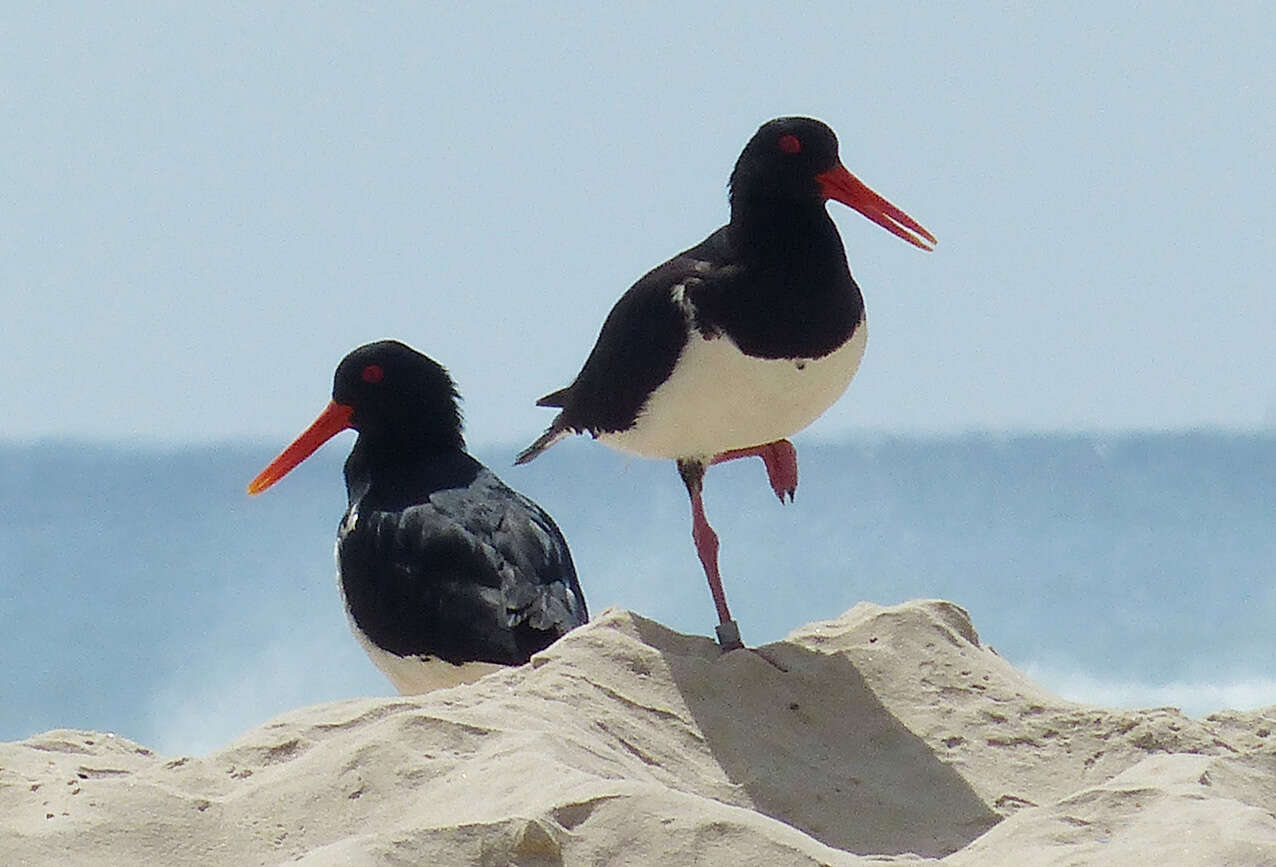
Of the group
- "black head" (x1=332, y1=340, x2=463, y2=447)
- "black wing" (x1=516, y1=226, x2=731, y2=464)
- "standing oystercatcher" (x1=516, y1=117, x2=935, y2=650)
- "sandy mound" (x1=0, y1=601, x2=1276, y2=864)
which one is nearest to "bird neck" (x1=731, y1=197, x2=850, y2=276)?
"standing oystercatcher" (x1=516, y1=117, x2=935, y2=650)

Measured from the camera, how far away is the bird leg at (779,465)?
20.2ft

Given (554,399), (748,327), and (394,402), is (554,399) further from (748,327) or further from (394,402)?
(748,327)

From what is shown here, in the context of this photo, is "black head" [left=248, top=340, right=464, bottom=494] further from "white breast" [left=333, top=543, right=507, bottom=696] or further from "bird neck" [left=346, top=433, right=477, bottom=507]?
"white breast" [left=333, top=543, right=507, bottom=696]

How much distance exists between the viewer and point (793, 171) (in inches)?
223

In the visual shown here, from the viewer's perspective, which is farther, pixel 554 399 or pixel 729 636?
pixel 554 399

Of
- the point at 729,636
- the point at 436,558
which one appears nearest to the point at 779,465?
the point at 729,636

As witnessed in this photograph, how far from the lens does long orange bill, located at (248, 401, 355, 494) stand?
7.41 meters

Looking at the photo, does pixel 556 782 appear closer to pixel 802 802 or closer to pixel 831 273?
pixel 802 802

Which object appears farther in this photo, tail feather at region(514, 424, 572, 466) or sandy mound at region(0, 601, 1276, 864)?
tail feather at region(514, 424, 572, 466)

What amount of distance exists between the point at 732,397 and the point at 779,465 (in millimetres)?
822

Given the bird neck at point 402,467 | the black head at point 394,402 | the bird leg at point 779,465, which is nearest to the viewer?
the bird leg at point 779,465

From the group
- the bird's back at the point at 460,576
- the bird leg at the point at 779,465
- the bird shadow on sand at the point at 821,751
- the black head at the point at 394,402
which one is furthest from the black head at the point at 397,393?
the bird shadow on sand at the point at 821,751

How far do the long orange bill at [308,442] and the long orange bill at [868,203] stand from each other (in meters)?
2.61

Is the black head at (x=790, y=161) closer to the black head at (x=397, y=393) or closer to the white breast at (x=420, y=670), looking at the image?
the white breast at (x=420, y=670)
